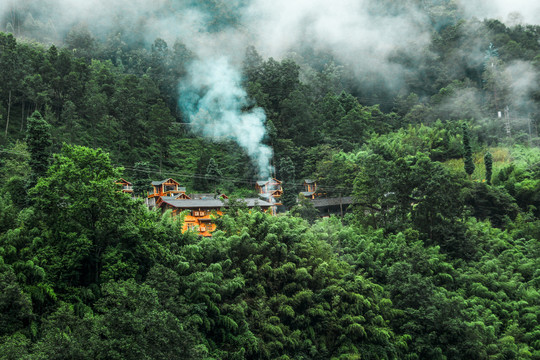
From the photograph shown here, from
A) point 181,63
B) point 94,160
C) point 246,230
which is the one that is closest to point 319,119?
point 181,63

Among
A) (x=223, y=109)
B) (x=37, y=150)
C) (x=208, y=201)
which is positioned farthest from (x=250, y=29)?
(x=37, y=150)

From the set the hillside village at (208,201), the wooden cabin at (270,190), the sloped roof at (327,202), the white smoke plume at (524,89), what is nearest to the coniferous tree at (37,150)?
the hillside village at (208,201)

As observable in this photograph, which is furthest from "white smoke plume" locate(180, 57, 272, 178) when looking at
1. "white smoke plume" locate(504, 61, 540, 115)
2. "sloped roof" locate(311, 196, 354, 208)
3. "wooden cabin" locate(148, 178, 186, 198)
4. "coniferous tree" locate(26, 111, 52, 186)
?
"white smoke plume" locate(504, 61, 540, 115)

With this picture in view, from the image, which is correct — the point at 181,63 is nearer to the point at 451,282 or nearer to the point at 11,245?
the point at 451,282

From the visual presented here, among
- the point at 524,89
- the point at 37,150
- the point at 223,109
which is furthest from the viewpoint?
the point at 524,89

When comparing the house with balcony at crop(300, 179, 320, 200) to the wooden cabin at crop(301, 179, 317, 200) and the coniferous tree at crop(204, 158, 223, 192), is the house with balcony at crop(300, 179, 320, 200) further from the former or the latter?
the coniferous tree at crop(204, 158, 223, 192)

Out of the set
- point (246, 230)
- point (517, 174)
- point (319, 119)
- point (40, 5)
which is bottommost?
point (246, 230)

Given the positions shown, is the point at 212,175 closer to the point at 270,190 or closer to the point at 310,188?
the point at 270,190
